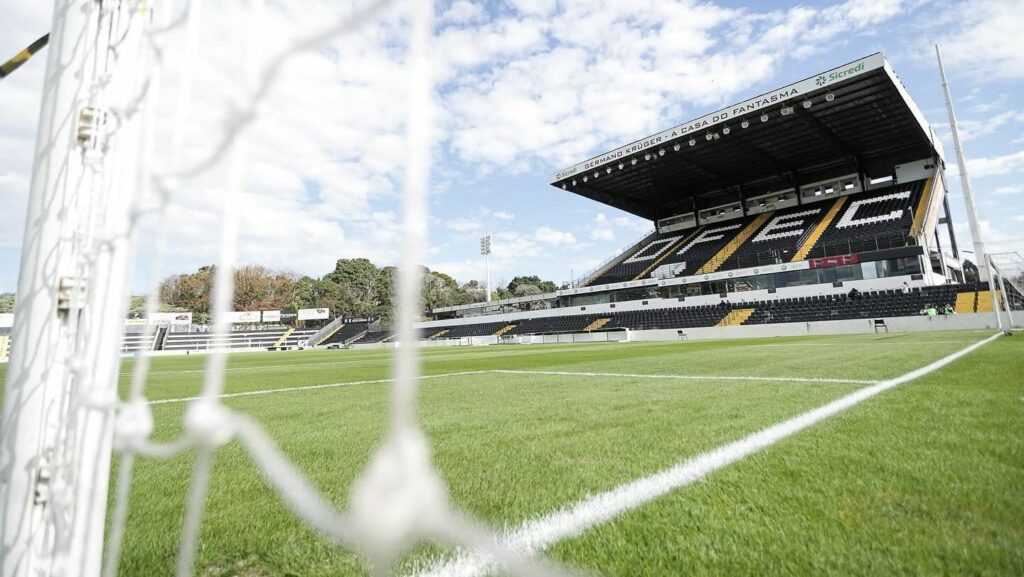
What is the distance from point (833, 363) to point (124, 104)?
6546 mm

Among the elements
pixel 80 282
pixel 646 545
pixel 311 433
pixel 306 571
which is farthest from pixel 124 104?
pixel 311 433

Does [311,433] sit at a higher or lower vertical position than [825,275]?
lower

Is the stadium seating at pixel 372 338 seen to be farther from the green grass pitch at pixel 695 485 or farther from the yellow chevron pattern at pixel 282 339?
the green grass pitch at pixel 695 485

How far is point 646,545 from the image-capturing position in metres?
1.23

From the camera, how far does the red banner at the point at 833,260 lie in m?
21.1

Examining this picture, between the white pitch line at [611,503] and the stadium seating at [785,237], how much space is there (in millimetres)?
23352

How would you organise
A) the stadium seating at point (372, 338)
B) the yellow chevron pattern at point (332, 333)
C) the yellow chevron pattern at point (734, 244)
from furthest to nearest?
the yellow chevron pattern at point (332, 333) < the stadium seating at point (372, 338) < the yellow chevron pattern at point (734, 244)

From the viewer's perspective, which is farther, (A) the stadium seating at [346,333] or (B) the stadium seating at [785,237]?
(A) the stadium seating at [346,333]

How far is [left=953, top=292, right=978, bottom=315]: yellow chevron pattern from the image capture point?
16.5 meters

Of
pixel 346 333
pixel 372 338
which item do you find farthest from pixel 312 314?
pixel 372 338

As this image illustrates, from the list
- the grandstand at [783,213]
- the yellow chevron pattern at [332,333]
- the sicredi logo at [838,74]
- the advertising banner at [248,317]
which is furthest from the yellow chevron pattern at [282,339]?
the sicredi logo at [838,74]

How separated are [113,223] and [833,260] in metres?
25.7

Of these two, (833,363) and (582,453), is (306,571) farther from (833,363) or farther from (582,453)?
(833,363)

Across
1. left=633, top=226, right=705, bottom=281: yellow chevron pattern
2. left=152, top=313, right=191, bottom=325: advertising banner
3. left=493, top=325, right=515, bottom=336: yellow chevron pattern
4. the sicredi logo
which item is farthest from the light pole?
left=152, top=313, right=191, bottom=325: advertising banner
